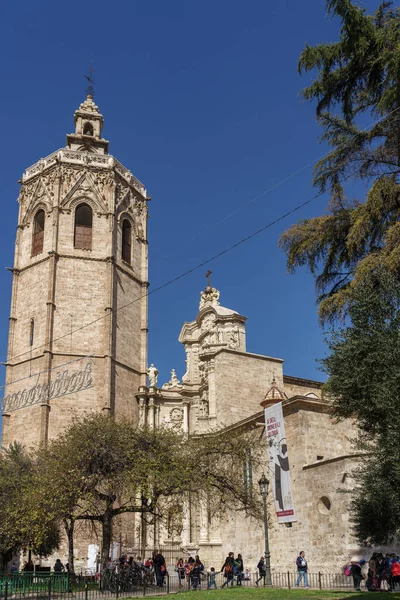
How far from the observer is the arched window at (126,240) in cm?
4281

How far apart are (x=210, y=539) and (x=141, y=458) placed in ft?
39.1

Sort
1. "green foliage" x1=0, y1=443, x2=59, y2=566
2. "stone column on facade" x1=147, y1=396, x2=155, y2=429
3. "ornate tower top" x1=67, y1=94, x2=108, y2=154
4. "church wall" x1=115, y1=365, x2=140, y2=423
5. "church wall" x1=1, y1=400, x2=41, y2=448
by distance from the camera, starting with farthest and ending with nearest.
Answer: "ornate tower top" x1=67, y1=94, x2=108, y2=154
"stone column on facade" x1=147, y1=396, x2=155, y2=429
"church wall" x1=115, y1=365, x2=140, y2=423
"church wall" x1=1, y1=400, x2=41, y2=448
"green foliage" x1=0, y1=443, x2=59, y2=566

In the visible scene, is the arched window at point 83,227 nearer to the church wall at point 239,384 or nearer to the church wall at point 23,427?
the church wall at point 23,427

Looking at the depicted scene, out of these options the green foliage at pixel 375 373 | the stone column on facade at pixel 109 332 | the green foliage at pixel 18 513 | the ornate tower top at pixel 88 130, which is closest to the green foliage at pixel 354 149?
the green foliage at pixel 375 373

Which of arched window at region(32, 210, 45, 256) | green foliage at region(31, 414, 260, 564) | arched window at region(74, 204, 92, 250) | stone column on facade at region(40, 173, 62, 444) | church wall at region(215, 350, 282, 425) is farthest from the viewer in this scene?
arched window at region(32, 210, 45, 256)

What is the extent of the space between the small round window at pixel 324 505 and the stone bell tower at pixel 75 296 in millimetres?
16406

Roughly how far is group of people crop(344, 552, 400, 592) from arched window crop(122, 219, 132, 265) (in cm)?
2762

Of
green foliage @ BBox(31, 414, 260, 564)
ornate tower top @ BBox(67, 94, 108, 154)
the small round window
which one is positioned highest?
ornate tower top @ BBox(67, 94, 108, 154)

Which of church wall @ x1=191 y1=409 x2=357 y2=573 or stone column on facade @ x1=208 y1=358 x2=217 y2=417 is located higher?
stone column on facade @ x1=208 y1=358 x2=217 y2=417

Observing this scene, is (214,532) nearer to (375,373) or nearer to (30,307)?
(30,307)

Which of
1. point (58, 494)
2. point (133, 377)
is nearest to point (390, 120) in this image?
point (58, 494)

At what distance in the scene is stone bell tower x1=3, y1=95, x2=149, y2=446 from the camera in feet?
120

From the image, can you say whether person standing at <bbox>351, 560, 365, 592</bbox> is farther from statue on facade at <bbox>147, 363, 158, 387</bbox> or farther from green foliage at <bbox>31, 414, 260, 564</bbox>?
statue on facade at <bbox>147, 363, 158, 387</bbox>

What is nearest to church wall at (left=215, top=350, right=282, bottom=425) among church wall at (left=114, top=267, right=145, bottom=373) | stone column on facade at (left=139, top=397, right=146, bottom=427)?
stone column on facade at (left=139, top=397, right=146, bottom=427)
